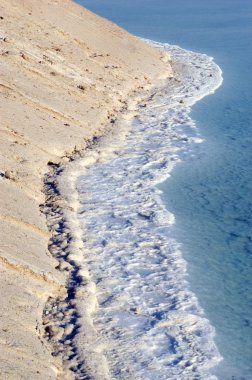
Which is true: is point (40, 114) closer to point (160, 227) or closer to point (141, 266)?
point (160, 227)

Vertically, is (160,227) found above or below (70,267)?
above

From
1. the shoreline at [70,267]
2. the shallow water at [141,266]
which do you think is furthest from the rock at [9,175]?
the shallow water at [141,266]

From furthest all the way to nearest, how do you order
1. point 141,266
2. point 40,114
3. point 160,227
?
1. point 40,114
2. point 160,227
3. point 141,266

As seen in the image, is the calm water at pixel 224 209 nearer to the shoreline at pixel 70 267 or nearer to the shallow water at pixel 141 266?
the shallow water at pixel 141 266

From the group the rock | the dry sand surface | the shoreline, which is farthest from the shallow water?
the rock

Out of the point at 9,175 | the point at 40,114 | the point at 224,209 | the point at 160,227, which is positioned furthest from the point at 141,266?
the point at 40,114

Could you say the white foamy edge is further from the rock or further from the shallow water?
the rock

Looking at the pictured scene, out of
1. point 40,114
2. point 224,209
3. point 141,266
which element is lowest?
point 141,266
